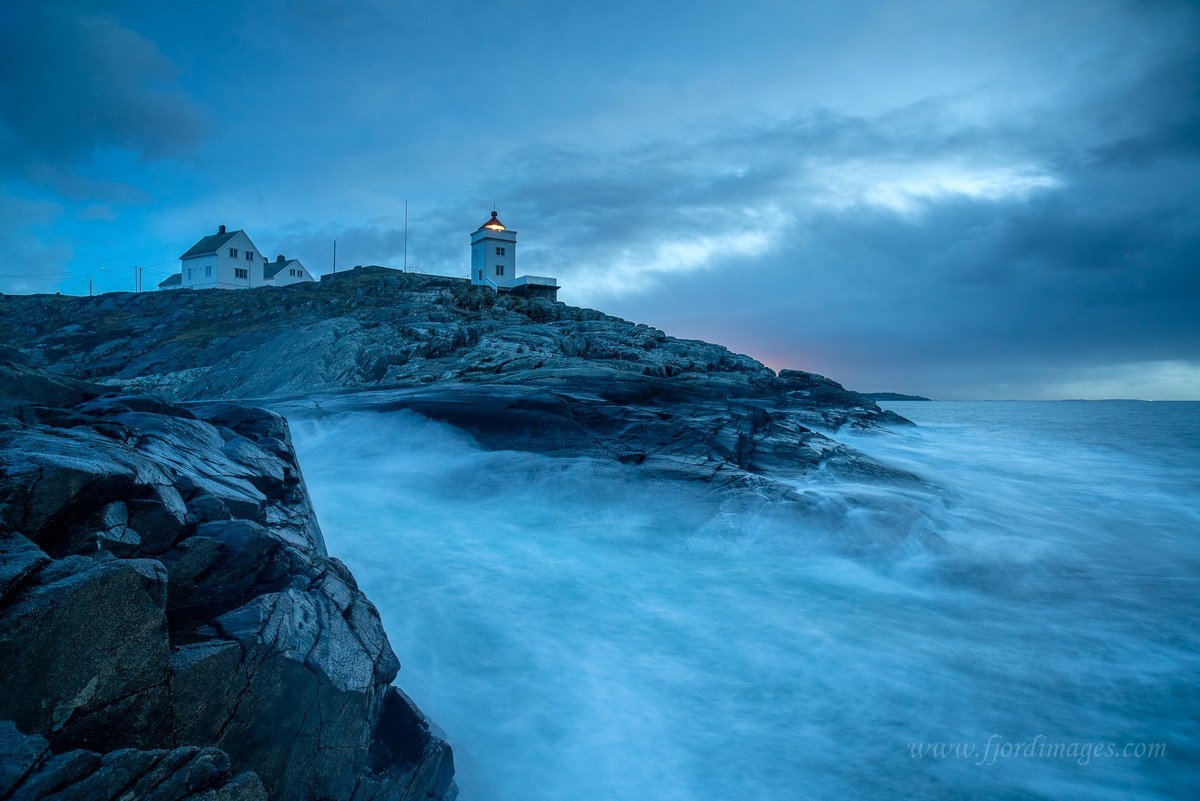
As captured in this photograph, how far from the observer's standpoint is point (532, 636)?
28.8ft

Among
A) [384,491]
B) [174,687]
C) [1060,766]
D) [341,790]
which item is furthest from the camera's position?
[384,491]

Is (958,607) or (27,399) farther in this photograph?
(958,607)

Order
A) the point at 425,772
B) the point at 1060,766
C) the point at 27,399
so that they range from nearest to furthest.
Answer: the point at 425,772
the point at 1060,766
the point at 27,399

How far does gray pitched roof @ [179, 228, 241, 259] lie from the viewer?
70062 mm

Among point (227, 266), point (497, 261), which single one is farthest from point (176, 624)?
point (227, 266)

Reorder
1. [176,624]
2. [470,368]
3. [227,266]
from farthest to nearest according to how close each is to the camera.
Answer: [227,266] → [470,368] → [176,624]

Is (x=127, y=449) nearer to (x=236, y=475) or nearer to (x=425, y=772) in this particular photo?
Result: (x=236, y=475)

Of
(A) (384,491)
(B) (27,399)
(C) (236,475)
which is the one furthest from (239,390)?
(C) (236,475)

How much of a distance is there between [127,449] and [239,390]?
110 ft

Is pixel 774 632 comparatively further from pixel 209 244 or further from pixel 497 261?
pixel 209 244

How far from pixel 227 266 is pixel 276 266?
6.81 meters

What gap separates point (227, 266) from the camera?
70062 millimetres

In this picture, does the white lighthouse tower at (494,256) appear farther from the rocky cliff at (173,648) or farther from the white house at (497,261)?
the rocky cliff at (173,648)

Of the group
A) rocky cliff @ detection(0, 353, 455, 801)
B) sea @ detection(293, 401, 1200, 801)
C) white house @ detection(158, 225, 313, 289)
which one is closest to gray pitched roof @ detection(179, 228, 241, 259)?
white house @ detection(158, 225, 313, 289)
